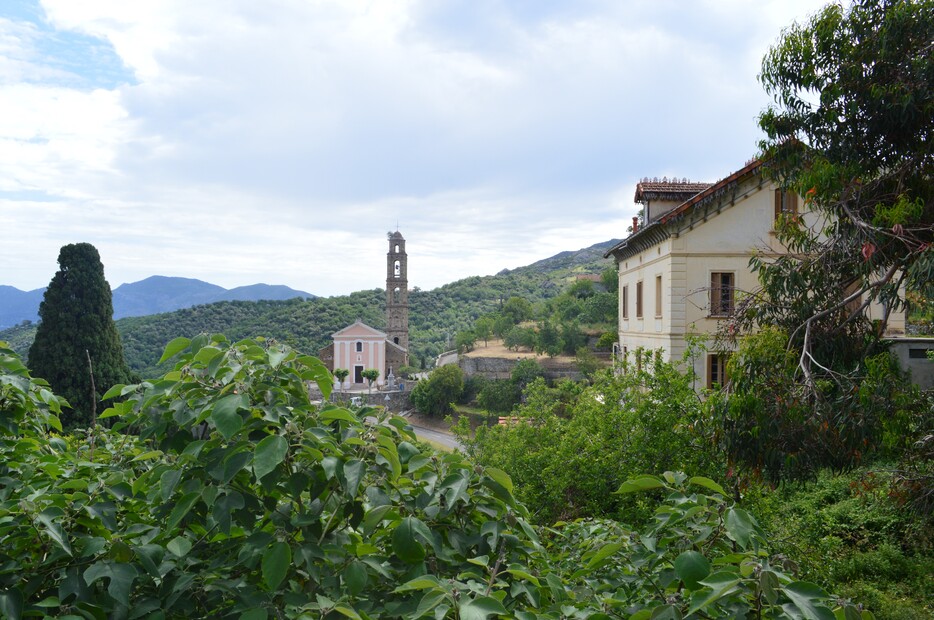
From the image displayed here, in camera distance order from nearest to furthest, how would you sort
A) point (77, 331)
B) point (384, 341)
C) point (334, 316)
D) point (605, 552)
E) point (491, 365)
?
point (605, 552)
point (77, 331)
point (491, 365)
point (384, 341)
point (334, 316)

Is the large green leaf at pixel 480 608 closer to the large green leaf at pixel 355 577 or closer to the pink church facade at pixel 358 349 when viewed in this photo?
the large green leaf at pixel 355 577

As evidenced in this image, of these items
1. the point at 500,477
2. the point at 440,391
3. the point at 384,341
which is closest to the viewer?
the point at 500,477

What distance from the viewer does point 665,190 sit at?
18938mm

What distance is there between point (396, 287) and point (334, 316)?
58.5ft

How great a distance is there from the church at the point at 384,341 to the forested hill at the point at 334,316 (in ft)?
8.65

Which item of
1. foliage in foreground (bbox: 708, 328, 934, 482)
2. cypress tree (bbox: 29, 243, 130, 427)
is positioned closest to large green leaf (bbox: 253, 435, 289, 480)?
foliage in foreground (bbox: 708, 328, 934, 482)

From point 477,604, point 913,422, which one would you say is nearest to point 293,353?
point 477,604

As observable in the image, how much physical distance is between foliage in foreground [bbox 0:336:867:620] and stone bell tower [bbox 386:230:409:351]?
215 ft

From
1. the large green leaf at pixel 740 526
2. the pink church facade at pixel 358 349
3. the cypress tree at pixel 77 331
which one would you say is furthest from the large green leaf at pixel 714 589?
the pink church facade at pixel 358 349

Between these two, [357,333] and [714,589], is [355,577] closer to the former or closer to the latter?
[714,589]

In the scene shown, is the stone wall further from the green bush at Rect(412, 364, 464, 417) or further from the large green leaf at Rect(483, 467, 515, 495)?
the large green leaf at Rect(483, 467, 515, 495)

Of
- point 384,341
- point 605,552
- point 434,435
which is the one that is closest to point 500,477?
point 605,552

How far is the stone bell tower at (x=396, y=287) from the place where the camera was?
222 ft

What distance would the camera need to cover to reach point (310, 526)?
2.04 m
